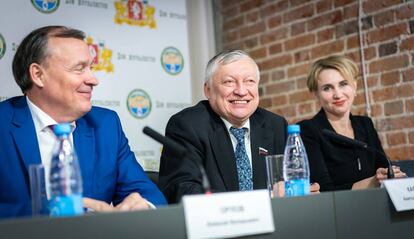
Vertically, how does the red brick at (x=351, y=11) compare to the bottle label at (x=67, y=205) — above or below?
above

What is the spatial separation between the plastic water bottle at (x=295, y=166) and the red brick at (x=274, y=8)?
1.90m

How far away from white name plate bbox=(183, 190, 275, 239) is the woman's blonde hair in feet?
5.68

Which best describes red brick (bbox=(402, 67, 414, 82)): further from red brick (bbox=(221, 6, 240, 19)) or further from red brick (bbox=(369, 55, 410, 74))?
red brick (bbox=(221, 6, 240, 19))

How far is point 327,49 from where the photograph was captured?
3.37 meters

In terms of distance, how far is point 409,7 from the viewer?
2.99 m

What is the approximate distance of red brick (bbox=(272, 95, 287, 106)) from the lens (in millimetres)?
3592

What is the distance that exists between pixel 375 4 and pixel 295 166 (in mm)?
1615

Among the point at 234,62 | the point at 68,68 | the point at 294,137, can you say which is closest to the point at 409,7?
the point at 234,62

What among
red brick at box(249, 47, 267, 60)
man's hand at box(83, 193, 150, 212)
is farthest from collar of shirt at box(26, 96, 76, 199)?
red brick at box(249, 47, 267, 60)

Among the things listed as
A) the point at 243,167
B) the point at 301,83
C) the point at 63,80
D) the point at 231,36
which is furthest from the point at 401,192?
the point at 231,36

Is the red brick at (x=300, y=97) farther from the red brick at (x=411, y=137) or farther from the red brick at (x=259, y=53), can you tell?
the red brick at (x=411, y=137)

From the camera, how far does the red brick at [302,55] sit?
3.47 metres

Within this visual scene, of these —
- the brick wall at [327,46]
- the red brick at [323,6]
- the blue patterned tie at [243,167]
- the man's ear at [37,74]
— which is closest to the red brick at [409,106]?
the brick wall at [327,46]

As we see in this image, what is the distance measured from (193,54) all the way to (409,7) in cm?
147
